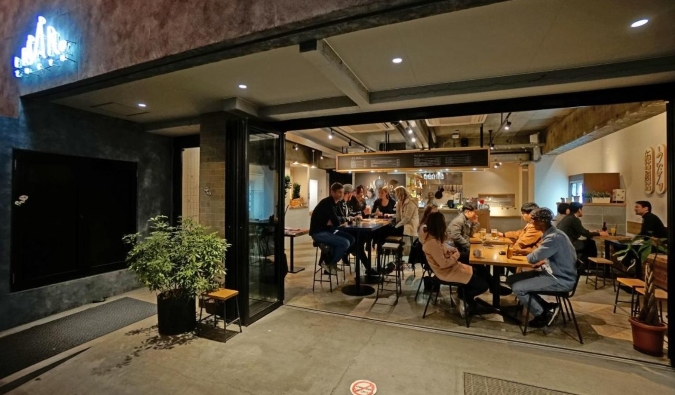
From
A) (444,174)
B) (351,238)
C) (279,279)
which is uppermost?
(444,174)

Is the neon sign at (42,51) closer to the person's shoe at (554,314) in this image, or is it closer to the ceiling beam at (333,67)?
the ceiling beam at (333,67)

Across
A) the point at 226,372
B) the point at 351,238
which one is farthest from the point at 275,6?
the point at 351,238

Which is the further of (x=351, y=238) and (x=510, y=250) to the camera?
(x=351, y=238)

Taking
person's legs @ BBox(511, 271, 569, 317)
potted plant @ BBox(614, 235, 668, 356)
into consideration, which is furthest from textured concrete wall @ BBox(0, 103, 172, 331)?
potted plant @ BBox(614, 235, 668, 356)

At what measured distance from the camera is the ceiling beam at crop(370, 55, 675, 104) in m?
2.59

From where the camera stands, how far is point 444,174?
412 inches

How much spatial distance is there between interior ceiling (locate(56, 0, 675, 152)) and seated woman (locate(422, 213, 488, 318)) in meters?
1.36

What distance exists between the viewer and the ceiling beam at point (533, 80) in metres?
2.59

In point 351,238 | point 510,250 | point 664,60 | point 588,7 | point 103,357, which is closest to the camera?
point 588,7

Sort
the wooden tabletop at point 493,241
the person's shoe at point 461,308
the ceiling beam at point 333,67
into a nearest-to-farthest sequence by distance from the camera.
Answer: the ceiling beam at point 333,67
the person's shoe at point 461,308
the wooden tabletop at point 493,241

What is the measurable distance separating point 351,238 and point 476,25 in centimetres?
361

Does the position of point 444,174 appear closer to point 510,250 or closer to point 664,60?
point 510,250

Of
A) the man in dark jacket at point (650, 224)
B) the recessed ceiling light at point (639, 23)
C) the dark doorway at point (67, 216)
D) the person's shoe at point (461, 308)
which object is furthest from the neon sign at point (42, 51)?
the man in dark jacket at point (650, 224)

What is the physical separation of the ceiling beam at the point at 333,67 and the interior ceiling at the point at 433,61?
0.03 meters
